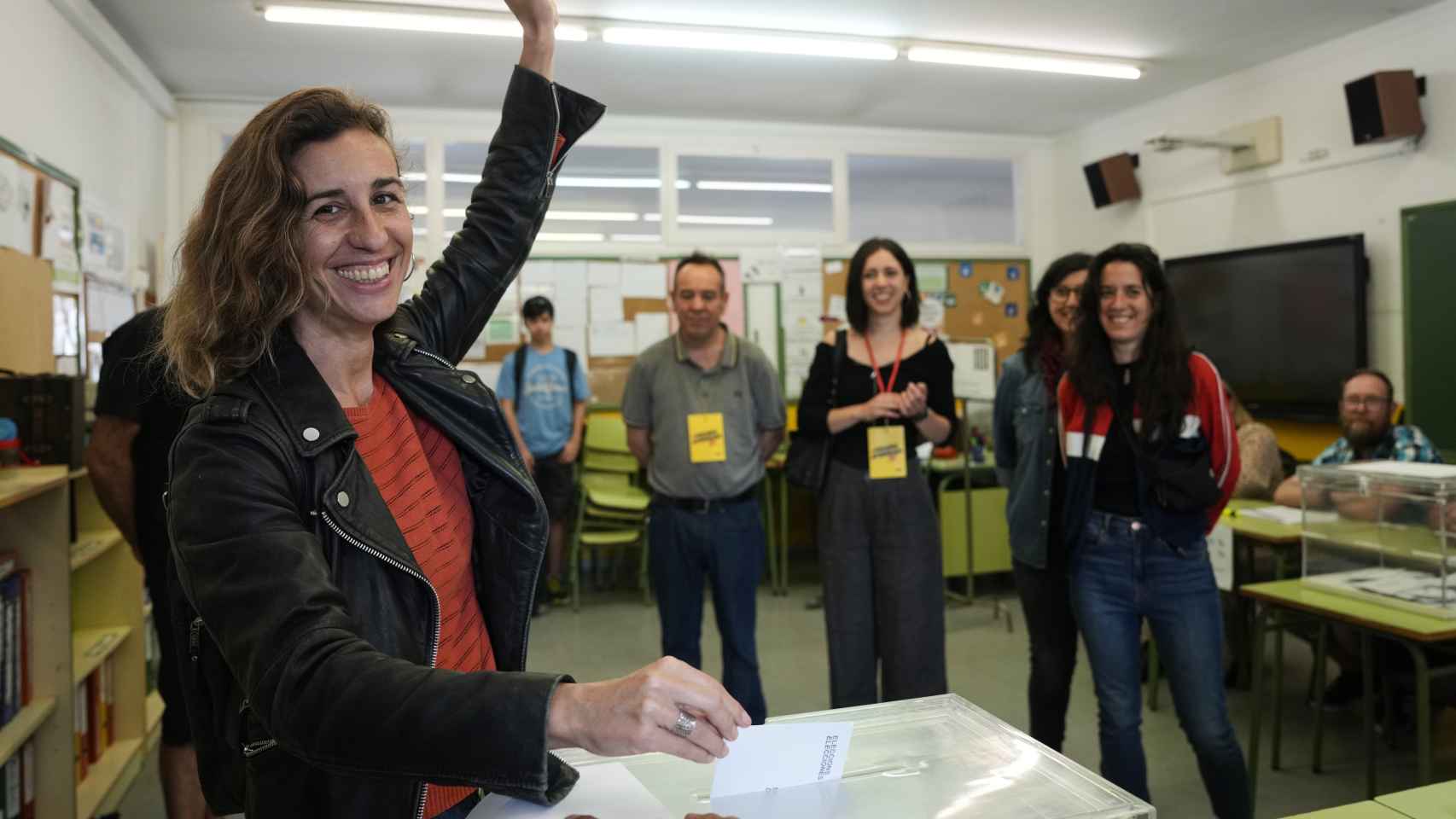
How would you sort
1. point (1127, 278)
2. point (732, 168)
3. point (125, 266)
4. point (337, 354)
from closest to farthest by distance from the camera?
point (337, 354)
point (1127, 278)
point (125, 266)
point (732, 168)

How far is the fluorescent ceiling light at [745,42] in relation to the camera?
15.4 feet

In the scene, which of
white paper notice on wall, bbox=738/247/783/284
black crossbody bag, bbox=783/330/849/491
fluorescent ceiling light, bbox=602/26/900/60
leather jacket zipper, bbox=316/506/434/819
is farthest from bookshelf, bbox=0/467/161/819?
white paper notice on wall, bbox=738/247/783/284

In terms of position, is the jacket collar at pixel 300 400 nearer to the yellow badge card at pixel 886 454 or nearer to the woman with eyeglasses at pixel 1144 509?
the woman with eyeglasses at pixel 1144 509

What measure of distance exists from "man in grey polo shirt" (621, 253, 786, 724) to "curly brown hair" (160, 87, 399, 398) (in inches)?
87.1

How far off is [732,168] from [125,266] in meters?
3.97

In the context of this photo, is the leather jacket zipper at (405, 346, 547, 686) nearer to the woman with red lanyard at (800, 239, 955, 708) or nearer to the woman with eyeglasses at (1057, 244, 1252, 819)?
the woman with eyeglasses at (1057, 244, 1252, 819)

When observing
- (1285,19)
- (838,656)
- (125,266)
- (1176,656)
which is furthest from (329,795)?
(1285,19)

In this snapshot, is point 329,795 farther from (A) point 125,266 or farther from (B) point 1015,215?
(B) point 1015,215

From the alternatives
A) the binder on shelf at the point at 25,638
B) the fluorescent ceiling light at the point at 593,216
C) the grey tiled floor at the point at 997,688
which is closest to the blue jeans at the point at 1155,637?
the grey tiled floor at the point at 997,688

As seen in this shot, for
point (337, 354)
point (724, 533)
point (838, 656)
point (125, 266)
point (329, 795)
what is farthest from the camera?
point (125, 266)

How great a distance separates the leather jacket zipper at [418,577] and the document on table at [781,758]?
0.98ft

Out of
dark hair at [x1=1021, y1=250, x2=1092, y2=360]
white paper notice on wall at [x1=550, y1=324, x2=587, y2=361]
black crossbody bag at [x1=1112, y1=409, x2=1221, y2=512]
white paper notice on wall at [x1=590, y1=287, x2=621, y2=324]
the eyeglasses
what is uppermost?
white paper notice on wall at [x1=590, y1=287, x2=621, y2=324]

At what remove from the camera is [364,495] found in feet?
3.06

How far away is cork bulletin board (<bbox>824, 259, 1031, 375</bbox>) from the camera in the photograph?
270 inches
